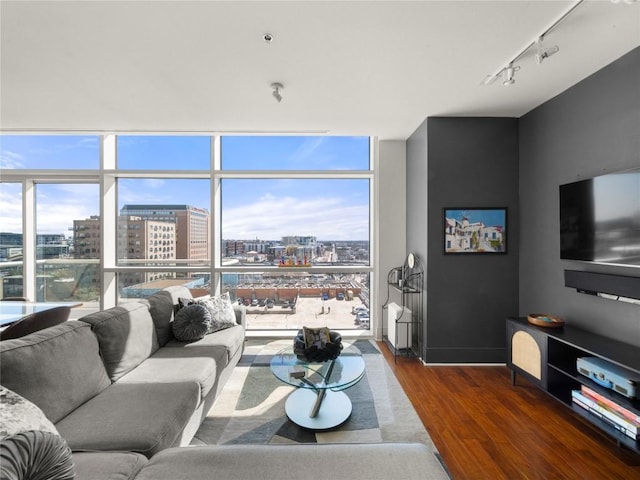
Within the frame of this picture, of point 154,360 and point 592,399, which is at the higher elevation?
point 154,360

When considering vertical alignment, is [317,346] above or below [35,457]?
below

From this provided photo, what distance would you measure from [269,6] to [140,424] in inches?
92.0

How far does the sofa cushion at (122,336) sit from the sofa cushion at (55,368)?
0.09 meters

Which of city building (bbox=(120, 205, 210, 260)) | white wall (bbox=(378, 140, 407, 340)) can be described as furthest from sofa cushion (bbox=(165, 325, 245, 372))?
white wall (bbox=(378, 140, 407, 340))

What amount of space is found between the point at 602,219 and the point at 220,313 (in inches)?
134

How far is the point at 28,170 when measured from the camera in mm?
3891

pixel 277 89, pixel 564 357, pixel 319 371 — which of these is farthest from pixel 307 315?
pixel 277 89

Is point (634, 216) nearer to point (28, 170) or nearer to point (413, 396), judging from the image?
point (413, 396)

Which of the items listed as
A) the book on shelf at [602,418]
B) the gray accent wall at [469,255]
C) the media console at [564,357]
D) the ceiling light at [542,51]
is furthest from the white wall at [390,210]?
the book on shelf at [602,418]

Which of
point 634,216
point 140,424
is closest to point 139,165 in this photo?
point 140,424

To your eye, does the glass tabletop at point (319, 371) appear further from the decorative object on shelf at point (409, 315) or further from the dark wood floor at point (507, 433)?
the decorative object on shelf at point (409, 315)

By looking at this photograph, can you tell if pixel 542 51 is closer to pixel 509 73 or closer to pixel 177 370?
pixel 509 73

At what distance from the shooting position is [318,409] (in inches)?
80.5

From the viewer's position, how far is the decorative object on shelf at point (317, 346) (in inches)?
84.9
